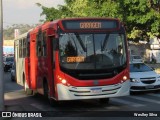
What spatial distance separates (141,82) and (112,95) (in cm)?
492

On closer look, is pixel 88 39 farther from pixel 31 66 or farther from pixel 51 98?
pixel 31 66

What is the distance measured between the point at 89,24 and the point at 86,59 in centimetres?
120

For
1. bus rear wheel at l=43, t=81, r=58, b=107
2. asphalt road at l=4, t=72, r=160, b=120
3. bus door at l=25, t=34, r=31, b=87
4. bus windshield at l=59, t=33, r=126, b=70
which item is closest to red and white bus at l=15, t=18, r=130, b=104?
bus windshield at l=59, t=33, r=126, b=70

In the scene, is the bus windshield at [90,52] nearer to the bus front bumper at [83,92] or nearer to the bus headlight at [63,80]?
the bus headlight at [63,80]

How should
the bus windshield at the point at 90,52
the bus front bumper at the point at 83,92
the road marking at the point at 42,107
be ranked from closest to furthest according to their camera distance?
1. the bus front bumper at the point at 83,92
2. the bus windshield at the point at 90,52
3. the road marking at the point at 42,107

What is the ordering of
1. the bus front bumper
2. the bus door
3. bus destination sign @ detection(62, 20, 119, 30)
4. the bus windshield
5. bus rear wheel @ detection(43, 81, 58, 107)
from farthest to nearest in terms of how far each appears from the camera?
Answer: the bus door
bus rear wheel @ detection(43, 81, 58, 107)
bus destination sign @ detection(62, 20, 119, 30)
the bus windshield
the bus front bumper

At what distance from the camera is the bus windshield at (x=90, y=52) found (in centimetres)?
1388

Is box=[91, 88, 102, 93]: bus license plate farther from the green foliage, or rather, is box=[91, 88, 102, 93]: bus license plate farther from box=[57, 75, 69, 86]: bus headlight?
the green foliage

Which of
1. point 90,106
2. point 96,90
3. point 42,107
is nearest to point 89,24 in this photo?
point 96,90

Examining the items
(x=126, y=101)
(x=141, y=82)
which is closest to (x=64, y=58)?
(x=126, y=101)

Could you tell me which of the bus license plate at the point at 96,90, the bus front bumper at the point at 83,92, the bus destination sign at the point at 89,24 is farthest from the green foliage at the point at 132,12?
the bus license plate at the point at 96,90

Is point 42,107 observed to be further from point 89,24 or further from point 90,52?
point 89,24

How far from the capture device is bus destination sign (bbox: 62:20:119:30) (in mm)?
14203

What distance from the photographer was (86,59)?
13.9 meters
